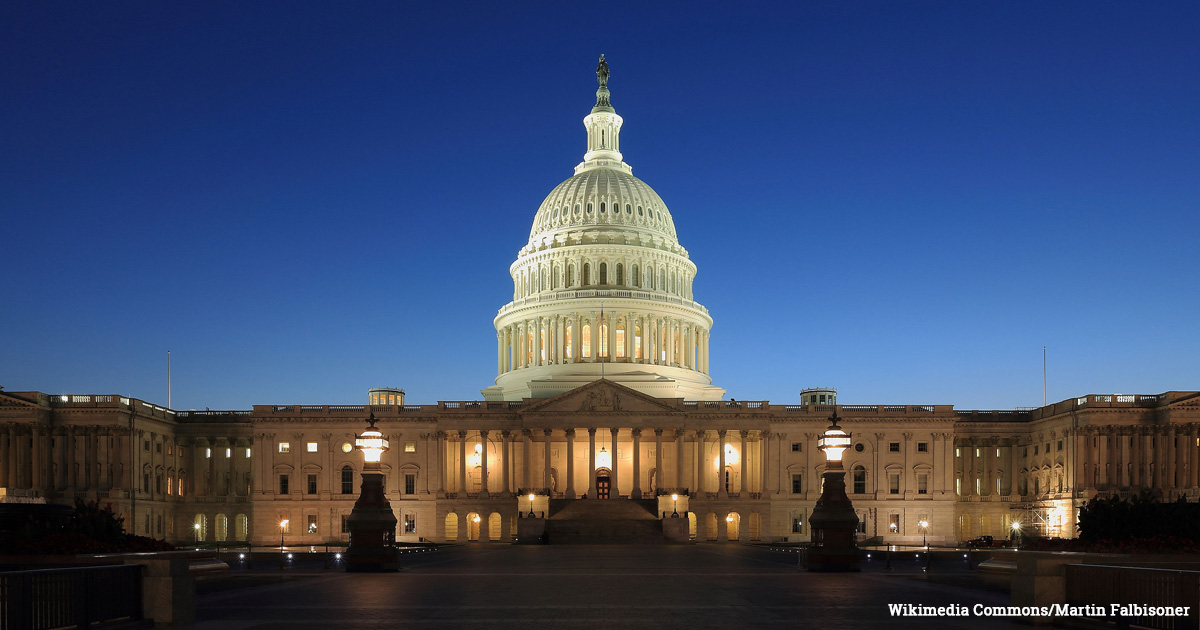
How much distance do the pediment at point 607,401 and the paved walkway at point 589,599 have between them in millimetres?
65056

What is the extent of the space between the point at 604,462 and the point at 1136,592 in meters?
97.4

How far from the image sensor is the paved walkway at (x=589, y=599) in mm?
27609

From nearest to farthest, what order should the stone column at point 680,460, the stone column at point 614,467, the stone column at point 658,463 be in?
the stone column at point 658,463
the stone column at point 614,467
the stone column at point 680,460

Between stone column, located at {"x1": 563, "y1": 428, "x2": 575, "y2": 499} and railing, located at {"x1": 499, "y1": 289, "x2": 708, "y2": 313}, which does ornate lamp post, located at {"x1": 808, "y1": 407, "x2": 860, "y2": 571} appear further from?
railing, located at {"x1": 499, "y1": 289, "x2": 708, "y2": 313}

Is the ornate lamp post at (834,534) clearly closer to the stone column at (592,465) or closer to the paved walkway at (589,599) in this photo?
the paved walkway at (589,599)

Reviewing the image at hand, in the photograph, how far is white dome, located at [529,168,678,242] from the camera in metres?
142

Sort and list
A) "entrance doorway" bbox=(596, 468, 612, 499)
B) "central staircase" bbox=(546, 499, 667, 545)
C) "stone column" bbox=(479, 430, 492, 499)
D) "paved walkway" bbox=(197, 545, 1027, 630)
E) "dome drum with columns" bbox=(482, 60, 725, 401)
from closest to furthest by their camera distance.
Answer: "paved walkway" bbox=(197, 545, 1027, 630)
"central staircase" bbox=(546, 499, 667, 545)
"stone column" bbox=(479, 430, 492, 499)
"entrance doorway" bbox=(596, 468, 612, 499)
"dome drum with columns" bbox=(482, 60, 725, 401)

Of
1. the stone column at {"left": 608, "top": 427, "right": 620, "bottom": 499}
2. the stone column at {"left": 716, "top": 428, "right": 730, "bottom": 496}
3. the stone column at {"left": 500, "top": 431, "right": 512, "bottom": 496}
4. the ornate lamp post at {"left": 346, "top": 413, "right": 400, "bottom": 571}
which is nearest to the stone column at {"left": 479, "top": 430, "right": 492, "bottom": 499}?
the stone column at {"left": 500, "top": 431, "right": 512, "bottom": 496}

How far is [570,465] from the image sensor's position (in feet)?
374

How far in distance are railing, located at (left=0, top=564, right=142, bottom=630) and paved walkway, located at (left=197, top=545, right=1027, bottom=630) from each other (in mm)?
1993

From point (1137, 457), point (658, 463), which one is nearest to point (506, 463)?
point (658, 463)

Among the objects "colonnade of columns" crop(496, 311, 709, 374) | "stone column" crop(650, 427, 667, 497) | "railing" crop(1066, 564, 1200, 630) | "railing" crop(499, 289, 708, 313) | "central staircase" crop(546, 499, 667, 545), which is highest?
"railing" crop(499, 289, 708, 313)

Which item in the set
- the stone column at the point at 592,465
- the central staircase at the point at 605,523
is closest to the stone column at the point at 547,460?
the stone column at the point at 592,465

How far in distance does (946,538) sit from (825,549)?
76.2 meters
